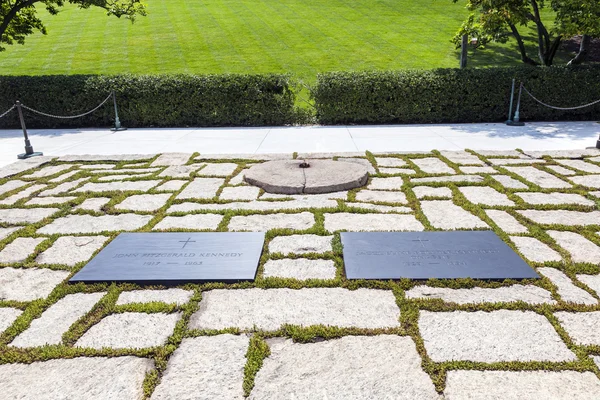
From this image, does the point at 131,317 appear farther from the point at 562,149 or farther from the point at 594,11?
the point at 594,11

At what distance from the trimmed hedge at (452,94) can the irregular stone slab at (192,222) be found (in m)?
6.38

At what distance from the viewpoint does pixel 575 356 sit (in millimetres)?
2352

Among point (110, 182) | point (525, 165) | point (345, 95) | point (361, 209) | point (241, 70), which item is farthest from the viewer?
point (241, 70)

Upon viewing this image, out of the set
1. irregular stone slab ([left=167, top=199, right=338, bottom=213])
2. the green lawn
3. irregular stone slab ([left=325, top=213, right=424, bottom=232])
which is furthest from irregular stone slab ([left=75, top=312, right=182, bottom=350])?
the green lawn

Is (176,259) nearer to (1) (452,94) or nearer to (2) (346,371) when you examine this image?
(2) (346,371)

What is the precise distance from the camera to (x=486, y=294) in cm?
298

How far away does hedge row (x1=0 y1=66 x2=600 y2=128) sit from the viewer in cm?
1005

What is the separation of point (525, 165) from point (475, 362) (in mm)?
4825

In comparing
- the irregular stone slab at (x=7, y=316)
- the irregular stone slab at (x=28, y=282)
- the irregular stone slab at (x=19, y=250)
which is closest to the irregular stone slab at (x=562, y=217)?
the irregular stone slab at (x=28, y=282)

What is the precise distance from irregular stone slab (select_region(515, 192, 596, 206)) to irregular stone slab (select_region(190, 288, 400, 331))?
9.05ft

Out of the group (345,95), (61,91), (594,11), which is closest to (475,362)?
(345,95)

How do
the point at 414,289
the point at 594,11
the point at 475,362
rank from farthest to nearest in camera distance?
the point at 594,11
the point at 414,289
the point at 475,362

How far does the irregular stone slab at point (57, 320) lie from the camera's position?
2602mm

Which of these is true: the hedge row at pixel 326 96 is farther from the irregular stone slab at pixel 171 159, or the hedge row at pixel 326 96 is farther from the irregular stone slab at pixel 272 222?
the irregular stone slab at pixel 272 222
